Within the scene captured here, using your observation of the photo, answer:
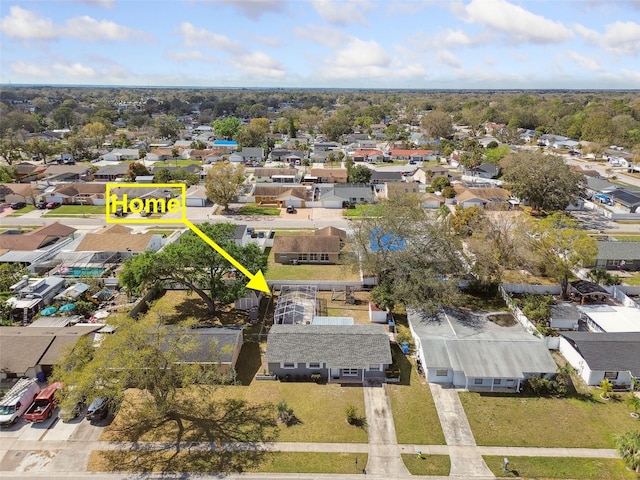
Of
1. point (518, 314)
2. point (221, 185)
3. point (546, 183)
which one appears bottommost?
point (518, 314)

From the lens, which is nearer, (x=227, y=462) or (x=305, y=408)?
(x=227, y=462)

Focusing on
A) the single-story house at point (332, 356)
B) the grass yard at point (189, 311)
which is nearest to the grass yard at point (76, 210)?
the grass yard at point (189, 311)

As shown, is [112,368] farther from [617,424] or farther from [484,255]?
[484,255]

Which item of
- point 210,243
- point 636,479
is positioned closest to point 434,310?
point 636,479

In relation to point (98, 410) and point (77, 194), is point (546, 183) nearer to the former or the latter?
point (98, 410)

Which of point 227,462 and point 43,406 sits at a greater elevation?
point 43,406

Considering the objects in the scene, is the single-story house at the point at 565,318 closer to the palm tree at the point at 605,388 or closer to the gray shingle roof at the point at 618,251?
the palm tree at the point at 605,388

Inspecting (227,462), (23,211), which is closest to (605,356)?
(227,462)
